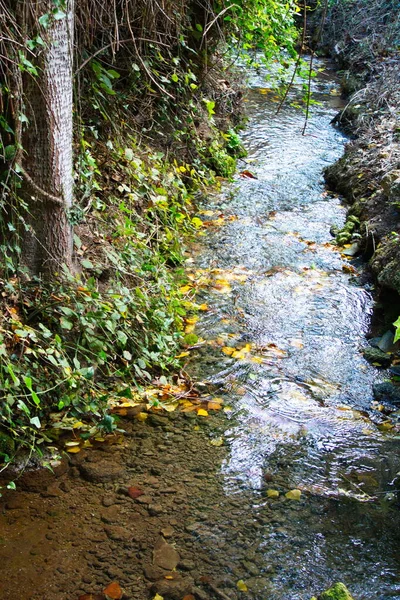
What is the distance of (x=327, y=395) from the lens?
165 inches

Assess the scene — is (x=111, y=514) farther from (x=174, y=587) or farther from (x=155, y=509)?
(x=174, y=587)

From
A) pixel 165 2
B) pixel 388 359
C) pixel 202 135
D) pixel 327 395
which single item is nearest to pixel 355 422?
pixel 327 395

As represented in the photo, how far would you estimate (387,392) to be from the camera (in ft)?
13.8

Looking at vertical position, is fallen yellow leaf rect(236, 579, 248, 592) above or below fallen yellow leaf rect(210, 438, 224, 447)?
above

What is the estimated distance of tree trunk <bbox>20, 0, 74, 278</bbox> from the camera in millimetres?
3545

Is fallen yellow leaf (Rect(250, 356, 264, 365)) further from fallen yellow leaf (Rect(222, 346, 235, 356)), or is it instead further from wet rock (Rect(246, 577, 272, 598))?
wet rock (Rect(246, 577, 272, 598))

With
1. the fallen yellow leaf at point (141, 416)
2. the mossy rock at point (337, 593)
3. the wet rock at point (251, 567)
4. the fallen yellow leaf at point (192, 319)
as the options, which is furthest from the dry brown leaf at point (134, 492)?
the fallen yellow leaf at point (192, 319)

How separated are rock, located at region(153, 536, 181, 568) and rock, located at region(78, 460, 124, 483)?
0.51 meters

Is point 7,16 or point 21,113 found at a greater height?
point 7,16

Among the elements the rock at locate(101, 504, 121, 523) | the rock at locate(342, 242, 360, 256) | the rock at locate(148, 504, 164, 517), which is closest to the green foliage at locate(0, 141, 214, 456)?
the rock at locate(101, 504, 121, 523)

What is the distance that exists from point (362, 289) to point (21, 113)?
3.28 meters

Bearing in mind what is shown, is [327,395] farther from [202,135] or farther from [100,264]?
[202,135]

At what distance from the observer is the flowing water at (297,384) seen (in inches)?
118

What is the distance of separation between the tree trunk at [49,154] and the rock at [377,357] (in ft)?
7.31
